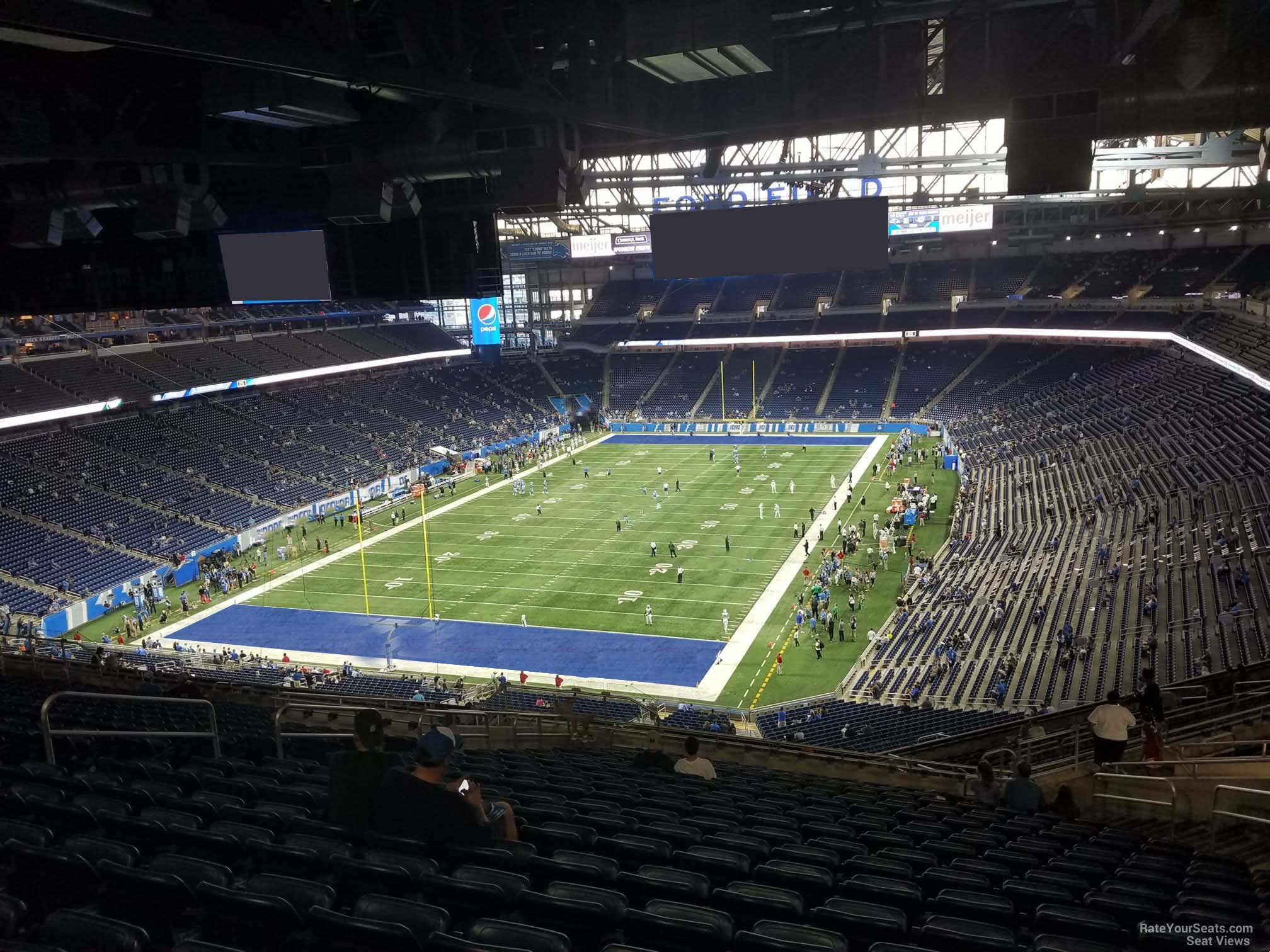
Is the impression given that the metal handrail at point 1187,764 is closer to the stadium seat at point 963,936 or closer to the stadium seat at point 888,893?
the stadium seat at point 888,893

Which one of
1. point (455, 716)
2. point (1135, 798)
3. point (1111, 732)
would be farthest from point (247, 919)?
point (455, 716)

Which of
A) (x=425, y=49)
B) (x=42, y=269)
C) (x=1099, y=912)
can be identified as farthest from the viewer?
(x=42, y=269)

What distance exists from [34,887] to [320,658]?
2624 cm

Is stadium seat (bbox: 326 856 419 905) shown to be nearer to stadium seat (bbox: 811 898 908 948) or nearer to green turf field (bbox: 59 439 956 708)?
stadium seat (bbox: 811 898 908 948)

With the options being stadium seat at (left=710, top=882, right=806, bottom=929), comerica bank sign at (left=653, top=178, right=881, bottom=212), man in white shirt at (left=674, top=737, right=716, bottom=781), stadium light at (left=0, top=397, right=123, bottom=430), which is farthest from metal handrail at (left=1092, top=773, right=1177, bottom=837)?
stadium light at (left=0, top=397, right=123, bottom=430)

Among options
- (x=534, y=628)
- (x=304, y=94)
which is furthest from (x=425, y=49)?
(x=534, y=628)

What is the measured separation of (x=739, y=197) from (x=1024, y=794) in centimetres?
3917

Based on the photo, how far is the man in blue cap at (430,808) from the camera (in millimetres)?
5102

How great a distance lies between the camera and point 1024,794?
944 cm

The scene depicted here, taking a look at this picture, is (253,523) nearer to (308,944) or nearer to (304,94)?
(304,94)

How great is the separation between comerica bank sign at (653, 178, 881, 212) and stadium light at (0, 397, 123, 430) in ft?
96.3

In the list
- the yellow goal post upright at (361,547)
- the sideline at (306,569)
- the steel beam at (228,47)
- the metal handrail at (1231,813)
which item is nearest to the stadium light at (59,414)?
the yellow goal post upright at (361,547)

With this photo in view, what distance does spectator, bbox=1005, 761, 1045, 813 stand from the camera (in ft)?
30.9

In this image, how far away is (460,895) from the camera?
4336mm
